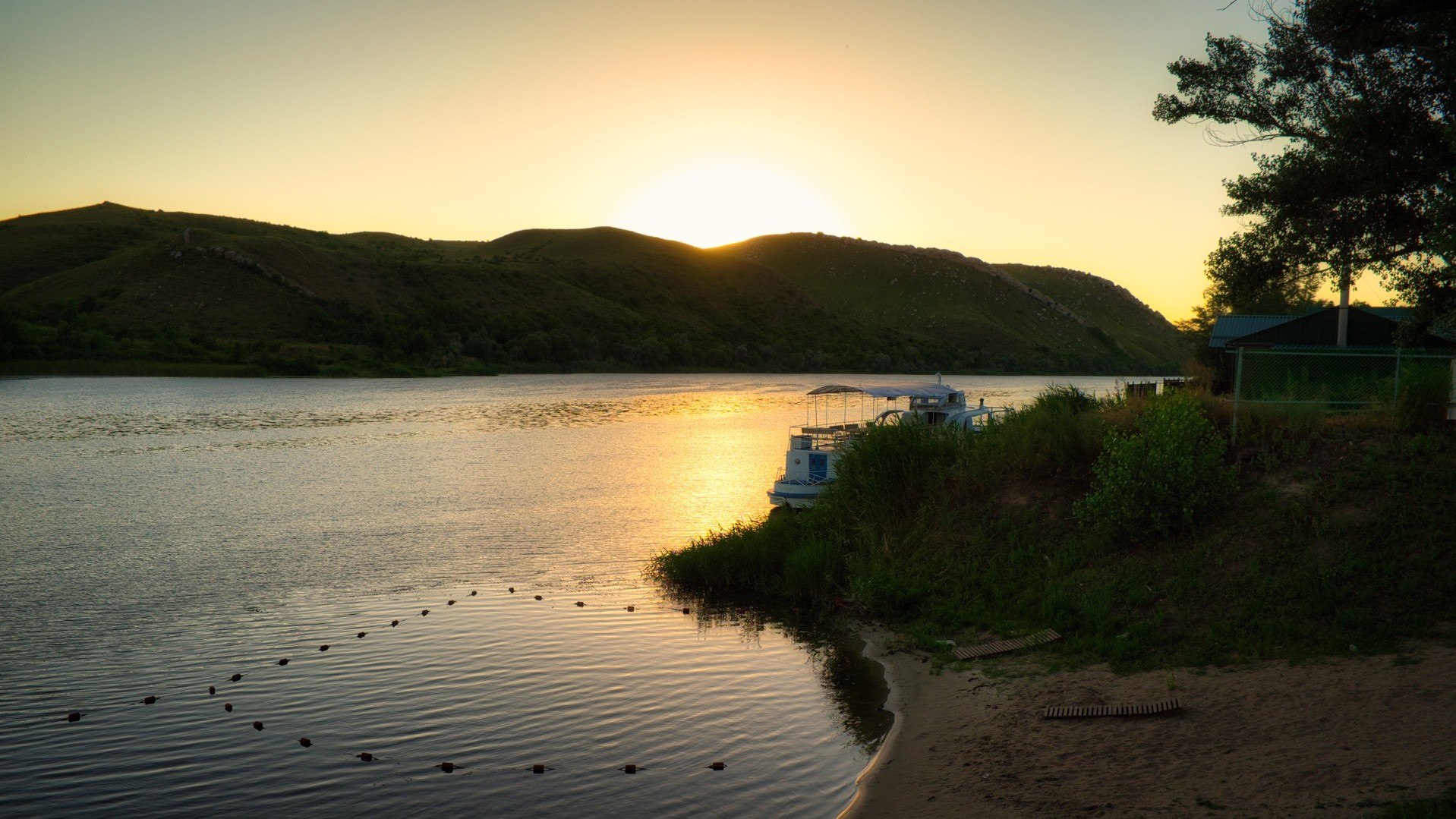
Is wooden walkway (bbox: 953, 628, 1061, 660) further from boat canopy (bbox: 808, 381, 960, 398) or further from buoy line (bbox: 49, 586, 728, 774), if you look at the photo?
boat canopy (bbox: 808, 381, 960, 398)

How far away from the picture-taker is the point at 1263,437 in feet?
53.9

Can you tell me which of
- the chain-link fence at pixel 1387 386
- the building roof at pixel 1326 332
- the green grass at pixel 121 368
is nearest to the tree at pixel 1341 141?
the chain-link fence at pixel 1387 386

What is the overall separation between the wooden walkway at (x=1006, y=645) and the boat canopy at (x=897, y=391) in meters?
17.7

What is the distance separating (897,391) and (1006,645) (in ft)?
70.3

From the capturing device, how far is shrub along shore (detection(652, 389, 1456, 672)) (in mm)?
12461

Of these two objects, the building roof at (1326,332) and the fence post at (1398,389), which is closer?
the fence post at (1398,389)

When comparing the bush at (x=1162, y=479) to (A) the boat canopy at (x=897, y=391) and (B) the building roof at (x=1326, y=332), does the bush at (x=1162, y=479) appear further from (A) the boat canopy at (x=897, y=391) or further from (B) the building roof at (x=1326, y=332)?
(B) the building roof at (x=1326, y=332)

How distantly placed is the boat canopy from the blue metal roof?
58.3 ft

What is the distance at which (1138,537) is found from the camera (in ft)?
49.2

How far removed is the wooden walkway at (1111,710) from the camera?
1031 centimetres

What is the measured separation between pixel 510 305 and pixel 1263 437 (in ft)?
456

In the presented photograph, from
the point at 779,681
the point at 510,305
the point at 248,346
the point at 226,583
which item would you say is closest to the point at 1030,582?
the point at 779,681

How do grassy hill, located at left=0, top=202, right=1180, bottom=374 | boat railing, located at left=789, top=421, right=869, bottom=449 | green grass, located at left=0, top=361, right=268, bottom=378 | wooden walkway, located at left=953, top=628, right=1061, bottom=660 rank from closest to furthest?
wooden walkway, located at left=953, top=628, right=1061, bottom=660, boat railing, located at left=789, top=421, right=869, bottom=449, green grass, located at left=0, top=361, right=268, bottom=378, grassy hill, located at left=0, top=202, right=1180, bottom=374

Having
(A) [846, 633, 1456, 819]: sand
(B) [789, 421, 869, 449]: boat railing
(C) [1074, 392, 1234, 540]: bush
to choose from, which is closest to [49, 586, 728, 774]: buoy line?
(A) [846, 633, 1456, 819]: sand
